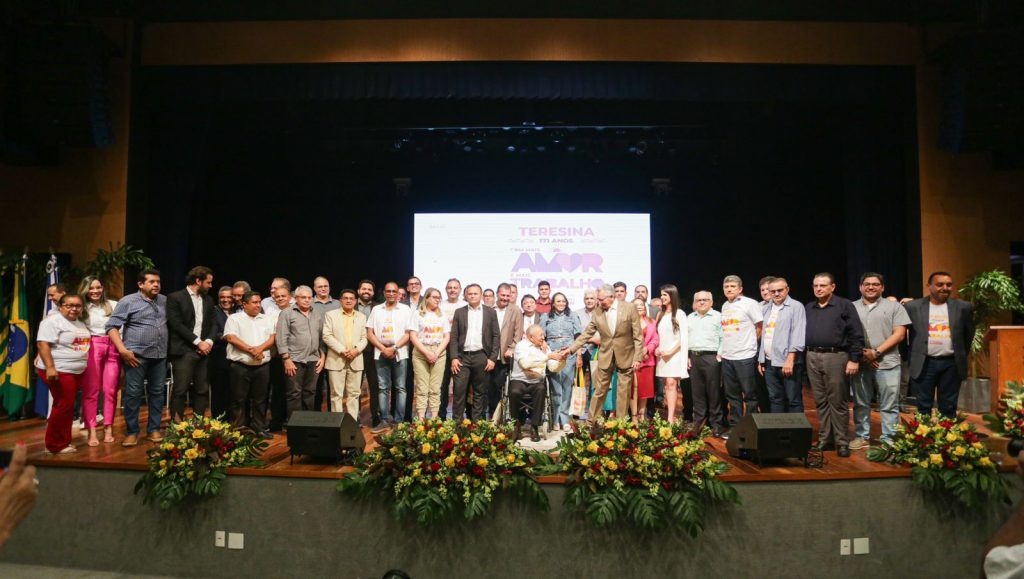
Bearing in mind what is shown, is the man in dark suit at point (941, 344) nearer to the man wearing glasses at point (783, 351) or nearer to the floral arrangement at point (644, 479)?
the man wearing glasses at point (783, 351)

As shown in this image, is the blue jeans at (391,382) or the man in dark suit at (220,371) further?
the blue jeans at (391,382)

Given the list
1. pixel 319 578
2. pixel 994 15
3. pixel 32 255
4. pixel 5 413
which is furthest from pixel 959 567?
pixel 32 255

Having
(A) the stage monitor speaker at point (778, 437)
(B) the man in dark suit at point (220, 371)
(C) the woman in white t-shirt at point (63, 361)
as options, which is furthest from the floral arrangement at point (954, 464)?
(C) the woman in white t-shirt at point (63, 361)

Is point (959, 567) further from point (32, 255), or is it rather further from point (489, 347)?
point (32, 255)

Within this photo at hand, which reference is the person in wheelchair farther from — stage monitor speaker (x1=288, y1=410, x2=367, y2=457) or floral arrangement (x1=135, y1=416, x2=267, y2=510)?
floral arrangement (x1=135, y1=416, x2=267, y2=510)

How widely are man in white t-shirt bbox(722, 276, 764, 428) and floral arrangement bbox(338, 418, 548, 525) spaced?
2387 mm

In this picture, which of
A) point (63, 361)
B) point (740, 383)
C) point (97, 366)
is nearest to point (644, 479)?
point (740, 383)

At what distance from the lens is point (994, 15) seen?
22.2 ft

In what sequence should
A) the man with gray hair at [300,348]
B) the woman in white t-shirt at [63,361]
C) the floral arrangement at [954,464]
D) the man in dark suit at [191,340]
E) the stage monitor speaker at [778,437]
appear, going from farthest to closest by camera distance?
the man with gray hair at [300,348]
the man in dark suit at [191,340]
the woman in white t-shirt at [63,361]
the stage monitor speaker at [778,437]
the floral arrangement at [954,464]

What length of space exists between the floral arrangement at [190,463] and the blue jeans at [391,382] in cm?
190

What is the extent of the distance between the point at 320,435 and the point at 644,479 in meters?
2.03

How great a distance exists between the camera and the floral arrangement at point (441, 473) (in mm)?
3406

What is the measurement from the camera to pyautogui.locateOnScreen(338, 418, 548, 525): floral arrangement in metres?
Result: 3.41

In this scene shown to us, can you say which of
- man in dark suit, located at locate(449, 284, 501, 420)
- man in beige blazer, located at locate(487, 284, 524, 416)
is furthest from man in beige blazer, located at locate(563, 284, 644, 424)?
man in dark suit, located at locate(449, 284, 501, 420)
